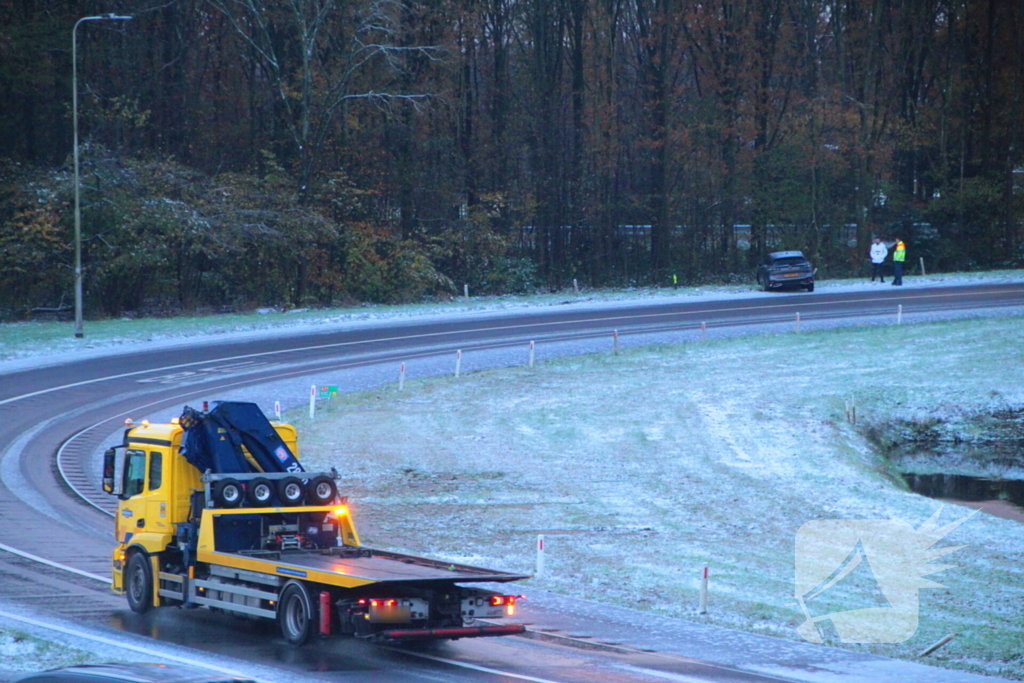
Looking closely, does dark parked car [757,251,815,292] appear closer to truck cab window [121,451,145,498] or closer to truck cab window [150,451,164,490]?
truck cab window [121,451,145,498]

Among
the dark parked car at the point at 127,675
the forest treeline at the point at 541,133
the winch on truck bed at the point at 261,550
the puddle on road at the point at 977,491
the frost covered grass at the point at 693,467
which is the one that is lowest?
the puddle on road at the point at 977,491

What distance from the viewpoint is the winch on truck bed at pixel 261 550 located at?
35.4ft

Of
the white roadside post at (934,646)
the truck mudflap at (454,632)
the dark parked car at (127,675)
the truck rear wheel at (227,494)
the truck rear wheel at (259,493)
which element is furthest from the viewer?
the truck rear wheel at (259,493)

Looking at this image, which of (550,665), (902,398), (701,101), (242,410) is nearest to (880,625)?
(550,665)

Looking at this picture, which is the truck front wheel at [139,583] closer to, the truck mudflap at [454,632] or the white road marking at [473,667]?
the white road marking at [473,667]

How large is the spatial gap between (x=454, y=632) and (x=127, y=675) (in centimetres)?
590

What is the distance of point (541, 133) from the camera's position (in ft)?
194

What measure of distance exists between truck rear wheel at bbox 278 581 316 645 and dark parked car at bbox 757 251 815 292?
131ft

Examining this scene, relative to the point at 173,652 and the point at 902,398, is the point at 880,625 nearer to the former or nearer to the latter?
the point at 173,652

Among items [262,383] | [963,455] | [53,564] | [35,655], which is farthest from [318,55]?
[35,655]

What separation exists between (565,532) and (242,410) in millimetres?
6937

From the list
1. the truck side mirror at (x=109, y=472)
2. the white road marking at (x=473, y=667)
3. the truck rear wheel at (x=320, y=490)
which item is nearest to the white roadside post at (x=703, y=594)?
the white road marking at (x=473, y=667)

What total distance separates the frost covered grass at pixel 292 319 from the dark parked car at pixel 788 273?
117 cm

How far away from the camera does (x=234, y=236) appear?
4844cm
